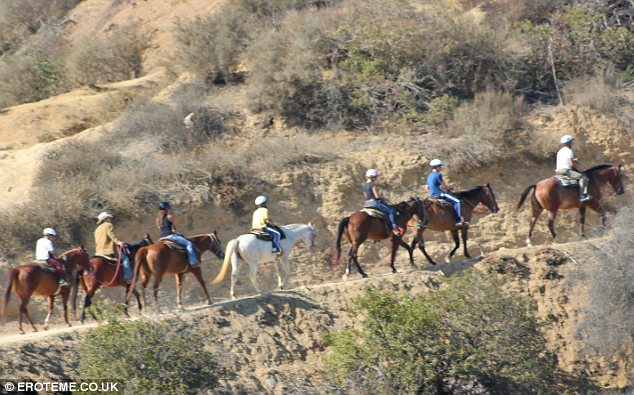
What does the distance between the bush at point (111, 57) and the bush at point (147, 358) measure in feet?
62.1

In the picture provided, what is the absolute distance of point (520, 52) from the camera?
101ft

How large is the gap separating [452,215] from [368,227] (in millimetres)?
2242

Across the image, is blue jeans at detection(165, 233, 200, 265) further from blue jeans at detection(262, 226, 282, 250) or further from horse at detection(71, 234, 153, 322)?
blue jeans at detection(262, 226, 282, 250)

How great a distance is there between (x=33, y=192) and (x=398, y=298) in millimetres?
9374

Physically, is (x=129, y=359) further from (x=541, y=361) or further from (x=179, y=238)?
(x=541, y=361)

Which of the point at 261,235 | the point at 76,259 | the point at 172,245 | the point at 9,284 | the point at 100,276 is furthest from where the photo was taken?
the point at 261,235

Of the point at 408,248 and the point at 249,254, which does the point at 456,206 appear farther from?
the point at 249,254

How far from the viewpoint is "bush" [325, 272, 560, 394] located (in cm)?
1909

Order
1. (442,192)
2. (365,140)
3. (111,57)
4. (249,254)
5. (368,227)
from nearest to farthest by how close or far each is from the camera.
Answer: (249,254), (368,227), (442,192), (365,140), (111,57)

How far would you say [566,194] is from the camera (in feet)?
80.1

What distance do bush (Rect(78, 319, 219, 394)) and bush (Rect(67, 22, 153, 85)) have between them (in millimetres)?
18923

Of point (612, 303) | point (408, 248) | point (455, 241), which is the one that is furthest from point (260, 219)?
point (612, 303)

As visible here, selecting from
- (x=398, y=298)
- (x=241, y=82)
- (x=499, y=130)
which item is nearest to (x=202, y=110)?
(x=241, y=82)

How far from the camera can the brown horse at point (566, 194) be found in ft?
79.8
